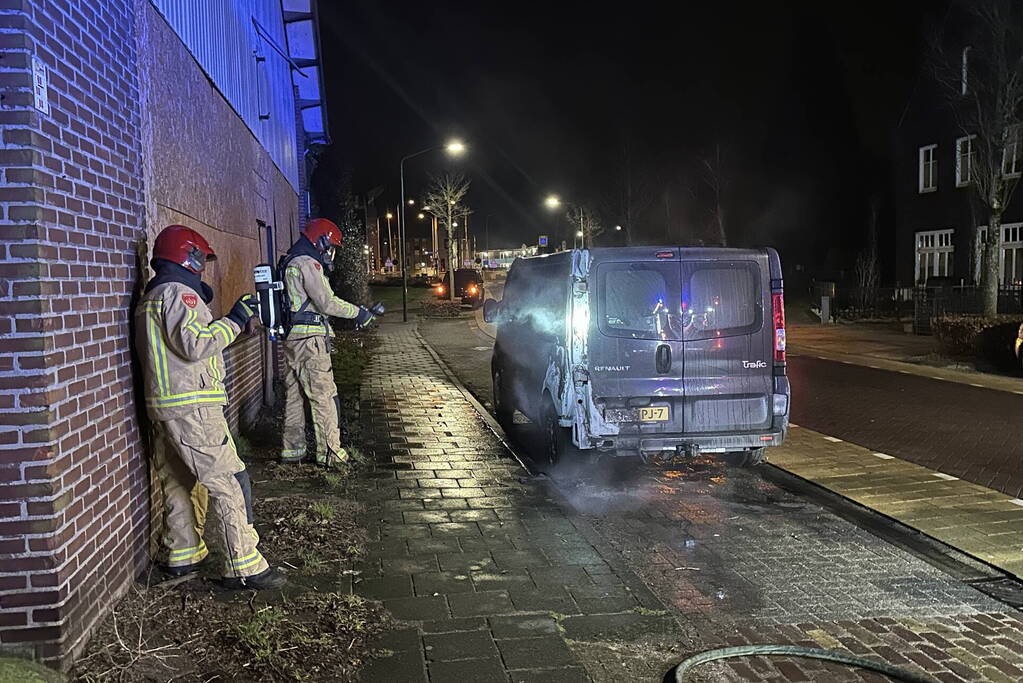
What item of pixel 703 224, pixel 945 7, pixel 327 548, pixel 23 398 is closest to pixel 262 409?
pixel 327 548

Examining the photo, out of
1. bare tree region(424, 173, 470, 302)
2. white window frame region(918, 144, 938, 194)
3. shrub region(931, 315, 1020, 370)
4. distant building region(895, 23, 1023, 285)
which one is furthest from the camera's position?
bare tree region(424, 173, 470, 302)

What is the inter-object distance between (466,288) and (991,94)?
26131 millimetres

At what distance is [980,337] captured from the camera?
15188 mm

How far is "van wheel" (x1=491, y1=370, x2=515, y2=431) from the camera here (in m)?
9.62

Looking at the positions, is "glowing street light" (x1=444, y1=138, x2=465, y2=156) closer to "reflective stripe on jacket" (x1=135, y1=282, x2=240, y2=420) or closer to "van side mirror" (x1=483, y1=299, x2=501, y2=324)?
"van side mirror" (x1=483, y1=299, x2=501, y2=324)

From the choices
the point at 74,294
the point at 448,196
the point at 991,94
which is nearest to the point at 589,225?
the point at 448,196

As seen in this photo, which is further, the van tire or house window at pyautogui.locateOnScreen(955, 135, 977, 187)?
house window at pyautogui.locateOnScreen(955, 135, 977, 187)

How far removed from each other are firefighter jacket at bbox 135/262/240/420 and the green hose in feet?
9.20

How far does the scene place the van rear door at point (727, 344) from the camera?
267 inches

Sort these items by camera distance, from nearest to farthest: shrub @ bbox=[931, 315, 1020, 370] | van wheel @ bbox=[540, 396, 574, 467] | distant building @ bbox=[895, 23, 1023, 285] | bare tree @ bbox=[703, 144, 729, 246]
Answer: van wheel @ bbox=[540, 396, 574, 467] → shrub @ bbox=[931, 315, 1020, 370] → distant building @ bbox=[895, 23, 1023, 285] → bare tree @ bbox=[703, 144, 729, 246]

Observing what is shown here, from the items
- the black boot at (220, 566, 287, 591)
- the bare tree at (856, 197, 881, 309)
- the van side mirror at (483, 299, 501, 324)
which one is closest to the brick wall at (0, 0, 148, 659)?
the black boot at (220, 566, 287, 591)

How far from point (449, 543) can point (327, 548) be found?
80 centimetres

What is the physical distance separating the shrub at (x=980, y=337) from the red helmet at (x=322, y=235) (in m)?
12.3

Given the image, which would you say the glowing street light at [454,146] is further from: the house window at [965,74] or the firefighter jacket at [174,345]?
the firefighter jacket at [174,345]
